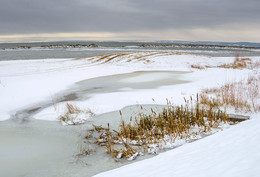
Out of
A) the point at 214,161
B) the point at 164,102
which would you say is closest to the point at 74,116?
the point at 164,102

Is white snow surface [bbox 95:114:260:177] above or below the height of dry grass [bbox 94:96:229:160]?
above

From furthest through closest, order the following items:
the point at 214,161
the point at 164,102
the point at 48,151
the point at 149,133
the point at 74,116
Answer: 1. the point at 164,102
2. the point at 74,116
3. the point at 149,133
4. the point at 48,151
5. the point at 214,161

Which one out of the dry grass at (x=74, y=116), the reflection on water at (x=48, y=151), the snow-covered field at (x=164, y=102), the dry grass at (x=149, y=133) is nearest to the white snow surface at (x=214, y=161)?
the snow-covered field at (x=164, y=102)

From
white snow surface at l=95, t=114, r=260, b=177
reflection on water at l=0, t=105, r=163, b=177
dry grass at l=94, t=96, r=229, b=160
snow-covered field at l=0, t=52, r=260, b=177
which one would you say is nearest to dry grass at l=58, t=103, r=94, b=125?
reflection on water at l=0, t=105, r=163, b=177

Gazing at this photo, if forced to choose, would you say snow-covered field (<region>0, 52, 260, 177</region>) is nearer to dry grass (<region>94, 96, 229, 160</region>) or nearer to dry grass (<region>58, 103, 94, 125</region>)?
dry grass (<region>58, 103, 94, 125</region>)

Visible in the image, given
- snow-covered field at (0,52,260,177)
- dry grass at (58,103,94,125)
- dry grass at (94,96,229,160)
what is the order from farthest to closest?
dry grass at (58,103,94,125), dry grass at (94,96,229,160), snow-covered field at (0,52,260,177)

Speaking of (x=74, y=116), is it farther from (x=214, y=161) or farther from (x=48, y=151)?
(x=214, y=161)

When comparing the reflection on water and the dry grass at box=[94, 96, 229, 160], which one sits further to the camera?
the dry grass at box=[94, 96, 229, 160]

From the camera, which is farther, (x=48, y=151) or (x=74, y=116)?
(x=74, y=116)

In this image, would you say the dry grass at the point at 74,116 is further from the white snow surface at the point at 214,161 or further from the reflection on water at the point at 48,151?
the white snow surface at the point at 214,161

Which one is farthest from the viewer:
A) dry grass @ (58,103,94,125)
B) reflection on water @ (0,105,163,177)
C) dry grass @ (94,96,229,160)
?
dry grass @ (58,103,94,125)

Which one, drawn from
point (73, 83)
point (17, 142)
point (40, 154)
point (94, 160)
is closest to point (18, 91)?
point (73, 83)

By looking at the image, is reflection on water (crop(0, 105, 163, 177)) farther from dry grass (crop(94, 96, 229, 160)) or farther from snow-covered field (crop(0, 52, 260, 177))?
snow-covered field (crop(0, 52, 260, 177))

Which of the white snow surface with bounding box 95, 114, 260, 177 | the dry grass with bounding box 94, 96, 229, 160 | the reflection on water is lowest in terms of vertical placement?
the reflection on water
